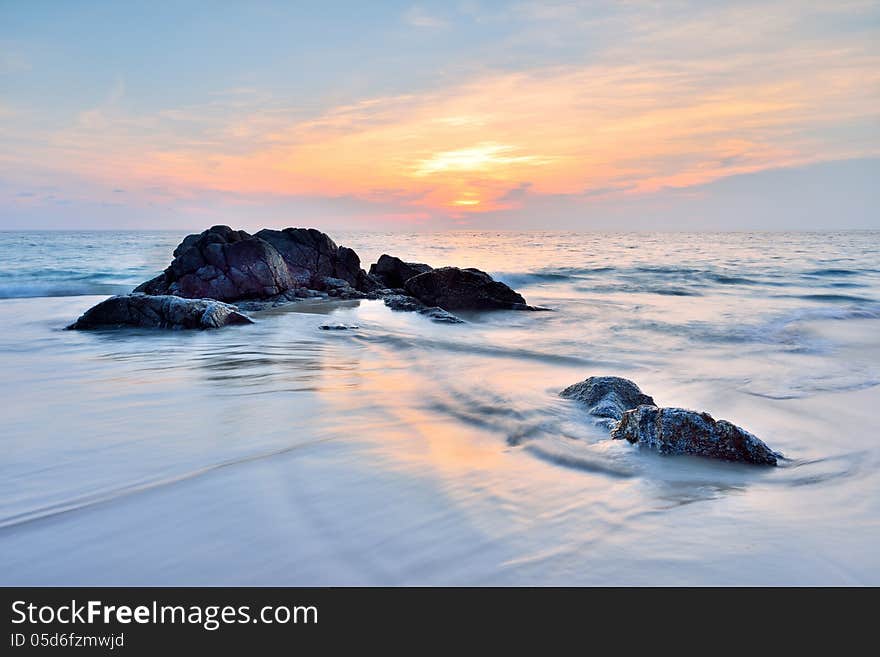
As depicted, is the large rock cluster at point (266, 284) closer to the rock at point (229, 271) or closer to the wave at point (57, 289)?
the rock at point (229, 271)

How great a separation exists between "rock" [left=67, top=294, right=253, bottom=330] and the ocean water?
64 centimetres

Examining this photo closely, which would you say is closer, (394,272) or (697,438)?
(697,438)

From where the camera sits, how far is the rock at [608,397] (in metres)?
4.97

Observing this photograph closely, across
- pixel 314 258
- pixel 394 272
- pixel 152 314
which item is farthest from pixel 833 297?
pixel 152 314

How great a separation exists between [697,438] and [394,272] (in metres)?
15.4

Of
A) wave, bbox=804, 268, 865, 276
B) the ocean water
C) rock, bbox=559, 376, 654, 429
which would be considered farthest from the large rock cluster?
wave, bbox=804, 268, 865, 276

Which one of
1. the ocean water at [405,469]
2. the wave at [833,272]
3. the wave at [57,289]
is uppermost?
the wave at [833,272]

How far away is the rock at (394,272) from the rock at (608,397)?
13174 millimetres

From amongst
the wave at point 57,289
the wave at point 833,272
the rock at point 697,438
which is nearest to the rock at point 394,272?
the wave at point 57,289

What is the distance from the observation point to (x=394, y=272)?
61.2ft

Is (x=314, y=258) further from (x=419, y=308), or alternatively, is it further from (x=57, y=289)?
(x=57, y=289)

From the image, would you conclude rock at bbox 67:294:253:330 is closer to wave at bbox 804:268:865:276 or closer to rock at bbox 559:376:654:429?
rock at bbox 559:376:654:429
